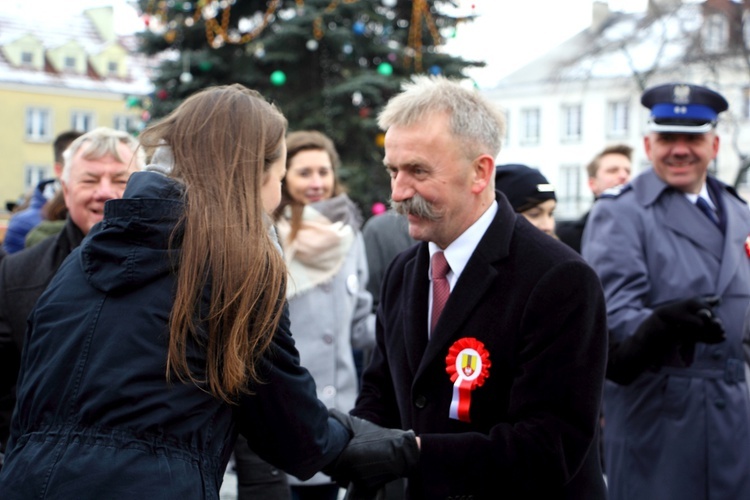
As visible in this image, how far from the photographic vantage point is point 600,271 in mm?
4453

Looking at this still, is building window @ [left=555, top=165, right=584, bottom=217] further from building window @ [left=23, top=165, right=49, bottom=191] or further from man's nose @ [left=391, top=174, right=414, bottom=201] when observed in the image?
man's nose @ [left=391, top=174, right=414, bottom=201]

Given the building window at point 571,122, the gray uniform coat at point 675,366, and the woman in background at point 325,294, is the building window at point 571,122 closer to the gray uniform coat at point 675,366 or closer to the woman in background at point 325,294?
the woman in background at point 325,294

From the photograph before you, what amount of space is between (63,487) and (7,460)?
295mm

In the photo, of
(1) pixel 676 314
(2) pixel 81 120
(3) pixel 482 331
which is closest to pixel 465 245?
(3) pixel 482 331

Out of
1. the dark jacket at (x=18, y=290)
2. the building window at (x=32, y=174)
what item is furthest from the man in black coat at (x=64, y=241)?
the building window at (x=32, y=174)

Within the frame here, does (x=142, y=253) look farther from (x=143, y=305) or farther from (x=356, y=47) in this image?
(x=356, y=47)

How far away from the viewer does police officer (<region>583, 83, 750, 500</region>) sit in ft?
13.8

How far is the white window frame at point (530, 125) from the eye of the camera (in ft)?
186

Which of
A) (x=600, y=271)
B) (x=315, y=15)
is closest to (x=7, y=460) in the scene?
(x=600, y=271)

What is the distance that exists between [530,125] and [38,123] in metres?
26.0

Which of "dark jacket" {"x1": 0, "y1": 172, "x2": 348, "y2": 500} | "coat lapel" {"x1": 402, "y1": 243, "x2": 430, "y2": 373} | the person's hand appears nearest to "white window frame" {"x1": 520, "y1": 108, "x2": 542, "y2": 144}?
the person's hand

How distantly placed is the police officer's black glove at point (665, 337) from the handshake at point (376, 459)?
1440 millimetres

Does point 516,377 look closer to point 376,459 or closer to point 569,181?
point 376,459

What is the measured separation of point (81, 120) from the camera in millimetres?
52531
